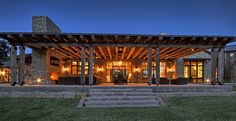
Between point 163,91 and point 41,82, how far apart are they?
739 cm

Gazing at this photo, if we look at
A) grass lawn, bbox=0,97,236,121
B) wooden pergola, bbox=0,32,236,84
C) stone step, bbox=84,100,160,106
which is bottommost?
grass lawn, bbox=0,97,236,121

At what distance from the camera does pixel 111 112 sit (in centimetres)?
634

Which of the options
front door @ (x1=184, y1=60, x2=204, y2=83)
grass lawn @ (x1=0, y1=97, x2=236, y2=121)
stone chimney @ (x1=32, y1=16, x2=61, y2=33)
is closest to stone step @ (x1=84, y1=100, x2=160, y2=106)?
grass lawn @ (x1=0, y1=97, x2=236, y2=121)

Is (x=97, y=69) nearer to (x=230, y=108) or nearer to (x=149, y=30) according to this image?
(x=230, y=108)

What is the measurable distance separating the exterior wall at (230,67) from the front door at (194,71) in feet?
14.4

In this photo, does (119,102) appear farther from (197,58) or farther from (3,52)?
(3,52)

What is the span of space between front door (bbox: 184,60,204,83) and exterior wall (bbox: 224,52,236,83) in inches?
173

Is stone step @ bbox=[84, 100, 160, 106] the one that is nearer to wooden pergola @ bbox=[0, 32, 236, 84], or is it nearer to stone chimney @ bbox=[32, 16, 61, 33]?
wooden pergola @ bbox=[0, 32, 236, 84]

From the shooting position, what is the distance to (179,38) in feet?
31.1

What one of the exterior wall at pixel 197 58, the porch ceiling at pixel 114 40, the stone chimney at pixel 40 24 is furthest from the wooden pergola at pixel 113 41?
the exterior wall at pixel 197 58

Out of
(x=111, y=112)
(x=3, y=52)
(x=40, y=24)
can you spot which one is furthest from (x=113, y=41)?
(x=3, y=52)

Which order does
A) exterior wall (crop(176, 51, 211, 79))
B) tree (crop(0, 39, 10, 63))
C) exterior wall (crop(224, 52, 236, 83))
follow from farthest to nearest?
1. exterior wall (crop(224, 52, 236, 83))
2. exterior wall (crop(176, 51, 211, 79))
3. tree (crop(0, 39, 10, 63))

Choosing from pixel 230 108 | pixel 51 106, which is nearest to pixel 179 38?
pixel 230 108

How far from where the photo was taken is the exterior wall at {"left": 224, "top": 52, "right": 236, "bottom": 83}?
20391 millimetres
